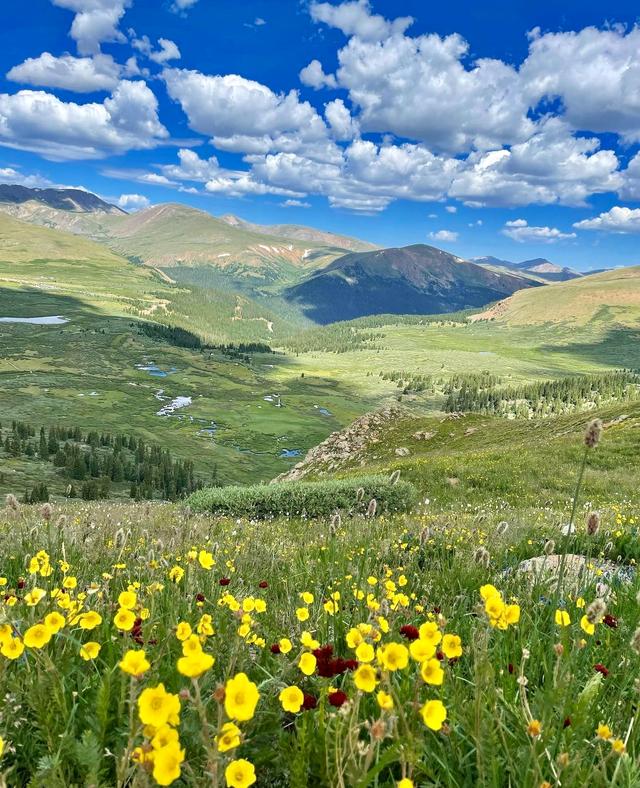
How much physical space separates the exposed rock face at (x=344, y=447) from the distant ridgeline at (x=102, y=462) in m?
71.6

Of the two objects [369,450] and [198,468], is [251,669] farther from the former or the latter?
[198,468]

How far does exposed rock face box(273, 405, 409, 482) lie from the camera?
163 ft

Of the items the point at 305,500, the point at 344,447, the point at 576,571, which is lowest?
the point at 344,447

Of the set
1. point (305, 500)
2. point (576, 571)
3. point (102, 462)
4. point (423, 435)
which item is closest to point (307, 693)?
point (576, 571)

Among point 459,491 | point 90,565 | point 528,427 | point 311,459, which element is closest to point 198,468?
point 311,459

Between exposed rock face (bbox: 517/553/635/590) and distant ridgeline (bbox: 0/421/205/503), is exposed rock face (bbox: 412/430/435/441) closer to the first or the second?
exposed rock face (bbox: 517/553/635/590)

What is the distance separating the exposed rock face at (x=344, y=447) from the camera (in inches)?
1955

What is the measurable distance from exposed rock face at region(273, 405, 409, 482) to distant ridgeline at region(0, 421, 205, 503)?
7159cm

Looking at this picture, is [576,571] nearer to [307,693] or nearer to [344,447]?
[307,693]

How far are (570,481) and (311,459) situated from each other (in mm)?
31204

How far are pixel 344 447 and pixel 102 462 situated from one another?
109039mm

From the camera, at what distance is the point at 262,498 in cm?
2031

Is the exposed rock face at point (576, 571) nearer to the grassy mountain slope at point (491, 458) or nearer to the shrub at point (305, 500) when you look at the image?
the shrub at point (305, 500)

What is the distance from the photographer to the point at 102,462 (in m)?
140
